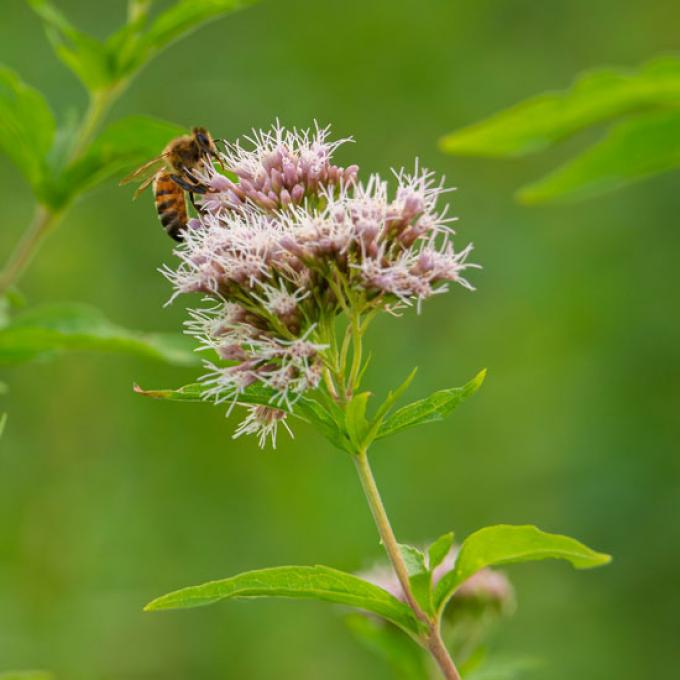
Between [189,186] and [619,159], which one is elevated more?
[189,186]

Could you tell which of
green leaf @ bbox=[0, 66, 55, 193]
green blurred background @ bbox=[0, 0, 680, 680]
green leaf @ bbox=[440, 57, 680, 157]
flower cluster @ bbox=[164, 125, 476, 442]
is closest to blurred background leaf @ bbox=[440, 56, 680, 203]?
green leaf @ bbox=[440, 57, 680, 157]

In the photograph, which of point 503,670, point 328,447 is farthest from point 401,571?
point 328,447

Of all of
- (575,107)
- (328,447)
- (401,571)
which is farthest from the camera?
(328,447)

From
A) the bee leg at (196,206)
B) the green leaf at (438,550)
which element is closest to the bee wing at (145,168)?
the bee leg at (196,206)

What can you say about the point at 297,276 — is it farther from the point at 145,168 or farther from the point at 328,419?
the point at 145,168

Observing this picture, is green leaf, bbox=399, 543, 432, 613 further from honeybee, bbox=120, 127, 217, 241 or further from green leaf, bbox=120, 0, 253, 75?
green leaf, bbox=120, 0, 253, 75

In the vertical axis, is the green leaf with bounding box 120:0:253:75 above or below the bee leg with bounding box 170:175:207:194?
above
